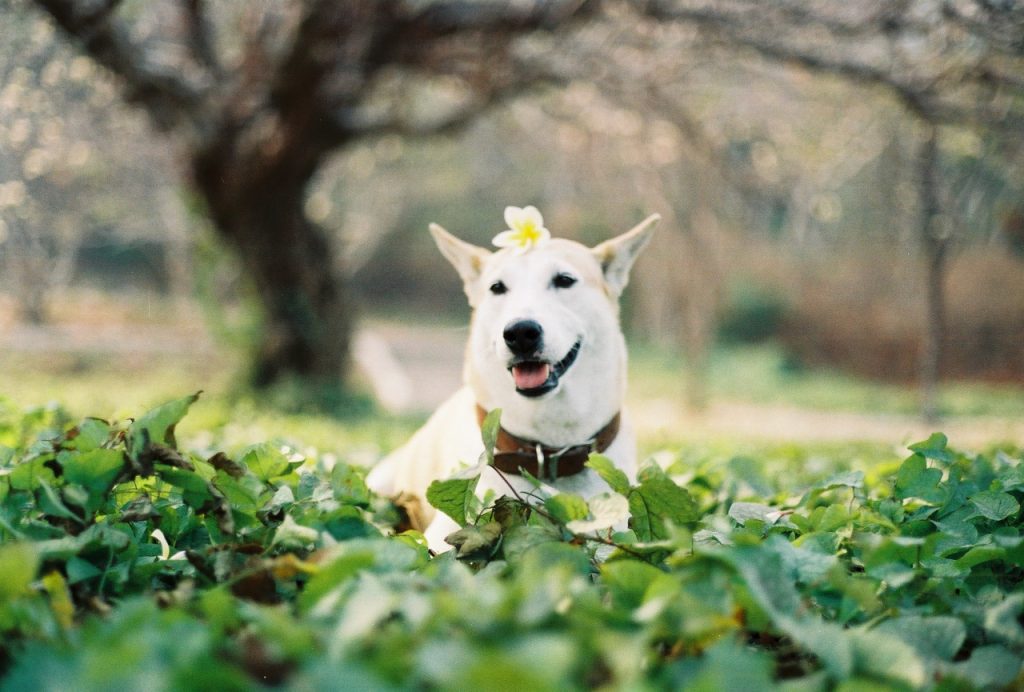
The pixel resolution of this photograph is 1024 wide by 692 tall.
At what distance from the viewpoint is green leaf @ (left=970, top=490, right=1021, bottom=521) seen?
6.15 feet

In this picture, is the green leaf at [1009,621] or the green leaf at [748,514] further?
the green leaf at [748,514]

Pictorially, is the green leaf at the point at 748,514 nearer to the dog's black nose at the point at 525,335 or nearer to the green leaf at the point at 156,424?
the dog's black nose at the point at 525,335

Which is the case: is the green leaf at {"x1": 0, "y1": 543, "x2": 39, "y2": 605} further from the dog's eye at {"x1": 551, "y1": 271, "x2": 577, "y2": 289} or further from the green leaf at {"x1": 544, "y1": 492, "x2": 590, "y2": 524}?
the dog's eye at {"x1": 551, "y1": 271, "x2": 577, "y2": 289}

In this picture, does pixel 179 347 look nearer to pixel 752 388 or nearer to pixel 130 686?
pixel 752 388

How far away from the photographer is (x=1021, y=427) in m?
11.5

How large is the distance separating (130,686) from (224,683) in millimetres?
98

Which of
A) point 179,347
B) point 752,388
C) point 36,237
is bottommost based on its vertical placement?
point 752,388

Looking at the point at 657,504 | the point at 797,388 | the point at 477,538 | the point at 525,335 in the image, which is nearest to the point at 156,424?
the point at 477,538

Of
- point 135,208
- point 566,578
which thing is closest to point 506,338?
point 566,578

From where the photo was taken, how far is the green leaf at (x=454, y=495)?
177 centimetres

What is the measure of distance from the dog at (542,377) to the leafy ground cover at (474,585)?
71 cm

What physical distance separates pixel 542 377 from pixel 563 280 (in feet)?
1.40

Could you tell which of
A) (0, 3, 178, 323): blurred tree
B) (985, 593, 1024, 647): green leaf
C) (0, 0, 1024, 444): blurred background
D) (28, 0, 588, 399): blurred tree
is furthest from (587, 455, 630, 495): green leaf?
(28, 0, 588, 399): blurred tree

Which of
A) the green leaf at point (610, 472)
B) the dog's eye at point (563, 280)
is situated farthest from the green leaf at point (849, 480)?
the dog's eye at point (563, 280)
